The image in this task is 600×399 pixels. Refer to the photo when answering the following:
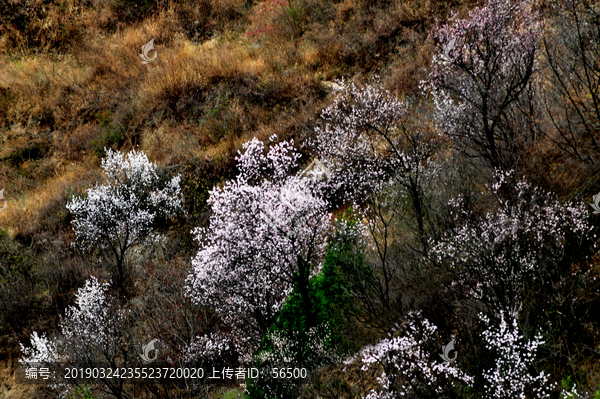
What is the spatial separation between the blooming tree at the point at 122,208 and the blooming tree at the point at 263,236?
5.43m

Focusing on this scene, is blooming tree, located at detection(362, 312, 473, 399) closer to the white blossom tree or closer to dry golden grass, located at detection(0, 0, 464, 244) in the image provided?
the white blossom tree

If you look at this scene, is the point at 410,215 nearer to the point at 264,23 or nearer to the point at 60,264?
the point at 60,264

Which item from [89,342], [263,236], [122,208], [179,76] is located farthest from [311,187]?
[179,76]

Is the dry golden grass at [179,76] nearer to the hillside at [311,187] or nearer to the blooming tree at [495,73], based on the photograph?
the hillside at [311,187]

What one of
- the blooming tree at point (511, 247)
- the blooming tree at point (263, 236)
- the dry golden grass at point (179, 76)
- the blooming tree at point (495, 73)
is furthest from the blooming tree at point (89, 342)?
the blooming tree at point (495, 73)

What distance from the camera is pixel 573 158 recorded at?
27.6 ft

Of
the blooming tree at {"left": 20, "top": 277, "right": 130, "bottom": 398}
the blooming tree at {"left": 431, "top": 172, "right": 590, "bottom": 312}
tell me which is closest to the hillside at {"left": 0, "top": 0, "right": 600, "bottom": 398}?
the blooming tree at {"left": 431, "top": 172, "right": 590, "bottom": 312}

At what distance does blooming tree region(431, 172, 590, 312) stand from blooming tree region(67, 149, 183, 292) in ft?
35.1

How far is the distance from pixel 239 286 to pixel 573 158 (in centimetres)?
723

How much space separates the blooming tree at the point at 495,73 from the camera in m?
8.18

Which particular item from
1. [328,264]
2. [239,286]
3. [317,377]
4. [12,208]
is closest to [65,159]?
[12,208]

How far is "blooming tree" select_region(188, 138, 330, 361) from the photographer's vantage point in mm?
8242

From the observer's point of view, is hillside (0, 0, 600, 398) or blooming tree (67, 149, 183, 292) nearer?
hillside (0, 0, 600, 398)

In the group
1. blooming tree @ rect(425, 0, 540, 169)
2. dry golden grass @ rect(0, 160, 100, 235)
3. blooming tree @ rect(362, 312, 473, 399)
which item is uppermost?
blooming tree @ rect(425, 0, 540, 169)
